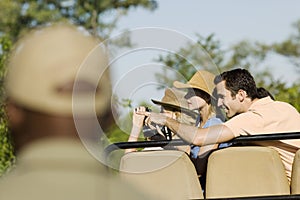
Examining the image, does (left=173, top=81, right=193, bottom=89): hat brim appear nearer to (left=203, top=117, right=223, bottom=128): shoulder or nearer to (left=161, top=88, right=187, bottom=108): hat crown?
(left=161, top=88, right=187, bottom=108): hat crown

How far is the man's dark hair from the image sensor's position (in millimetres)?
4434

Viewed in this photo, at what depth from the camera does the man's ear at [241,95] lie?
4.43 m

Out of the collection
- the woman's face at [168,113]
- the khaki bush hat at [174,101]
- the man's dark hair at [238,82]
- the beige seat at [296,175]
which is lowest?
the beige seat at [296,175]

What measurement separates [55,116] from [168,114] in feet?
9.21

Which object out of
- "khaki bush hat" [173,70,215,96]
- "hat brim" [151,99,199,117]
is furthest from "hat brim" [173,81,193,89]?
"hat brim" [151,99,199,117]

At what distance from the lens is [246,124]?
4094 mm

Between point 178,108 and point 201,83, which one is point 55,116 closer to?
point 178,108

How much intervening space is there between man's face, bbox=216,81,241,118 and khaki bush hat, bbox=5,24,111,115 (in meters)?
2.95

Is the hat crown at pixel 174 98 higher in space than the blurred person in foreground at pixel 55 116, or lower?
higher

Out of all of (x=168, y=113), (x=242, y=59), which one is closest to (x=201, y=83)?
(x=168, y=113)

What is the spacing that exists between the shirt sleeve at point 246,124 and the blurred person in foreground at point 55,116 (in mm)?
Answer: 2535

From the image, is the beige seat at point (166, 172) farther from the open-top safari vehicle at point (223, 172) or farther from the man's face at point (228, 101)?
the man's face at point (228, 101)

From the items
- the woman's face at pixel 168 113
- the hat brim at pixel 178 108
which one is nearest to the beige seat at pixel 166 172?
the hat brim at pixel 178 108

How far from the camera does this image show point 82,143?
4.81ft
